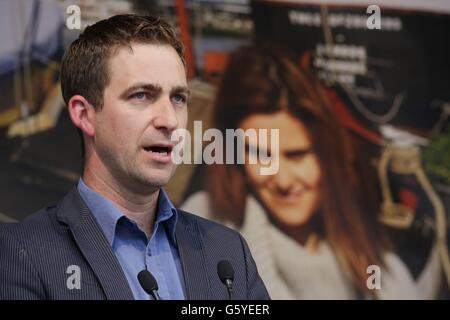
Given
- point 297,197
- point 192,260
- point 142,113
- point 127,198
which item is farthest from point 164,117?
point 297,197

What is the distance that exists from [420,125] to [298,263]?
775 millimetres

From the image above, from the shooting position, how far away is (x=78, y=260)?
1385 mm

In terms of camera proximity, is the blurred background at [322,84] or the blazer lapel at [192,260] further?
the blurred background at [322,84]

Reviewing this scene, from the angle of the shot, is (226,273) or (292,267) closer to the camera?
(226,273)

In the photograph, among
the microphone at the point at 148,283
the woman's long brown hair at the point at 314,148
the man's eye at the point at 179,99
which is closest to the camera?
the microphone at the point at 148,283

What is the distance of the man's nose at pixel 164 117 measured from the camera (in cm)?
139

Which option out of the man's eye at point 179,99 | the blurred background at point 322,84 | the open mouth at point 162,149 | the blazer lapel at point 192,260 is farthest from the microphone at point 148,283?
the blurred background at point 322,84

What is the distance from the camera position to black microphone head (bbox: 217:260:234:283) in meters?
1.44

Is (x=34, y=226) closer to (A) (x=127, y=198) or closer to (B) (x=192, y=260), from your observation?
(A) (x=127, y=198)

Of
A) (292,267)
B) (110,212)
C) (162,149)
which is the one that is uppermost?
(162,149)

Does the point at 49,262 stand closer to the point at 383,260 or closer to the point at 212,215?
the point at 212,215

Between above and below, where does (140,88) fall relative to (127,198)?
above

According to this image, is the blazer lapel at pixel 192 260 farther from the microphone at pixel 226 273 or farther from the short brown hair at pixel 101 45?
the short brown hair at pixel 101 45

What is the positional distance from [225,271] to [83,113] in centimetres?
40
